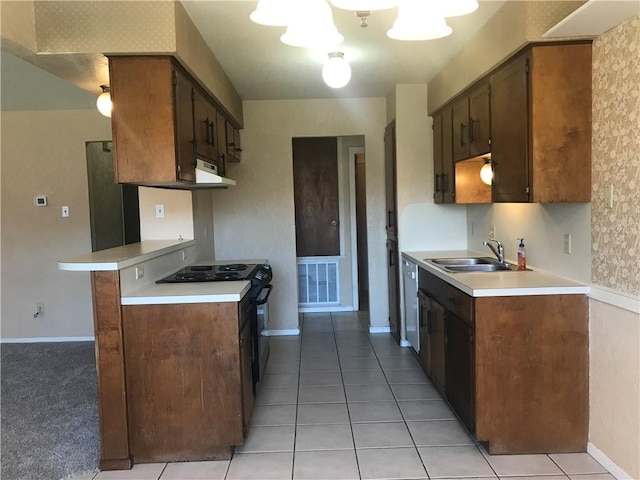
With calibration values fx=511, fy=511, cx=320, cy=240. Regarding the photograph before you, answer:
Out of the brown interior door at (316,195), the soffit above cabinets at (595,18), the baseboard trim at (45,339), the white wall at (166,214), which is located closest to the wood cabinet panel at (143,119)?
the white wall at (166,214)

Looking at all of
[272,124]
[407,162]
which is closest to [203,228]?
[272,124]

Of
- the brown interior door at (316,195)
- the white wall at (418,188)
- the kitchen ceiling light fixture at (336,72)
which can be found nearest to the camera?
the kitchen ceiling light fixture at (336,72)

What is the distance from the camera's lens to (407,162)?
4.52 metres

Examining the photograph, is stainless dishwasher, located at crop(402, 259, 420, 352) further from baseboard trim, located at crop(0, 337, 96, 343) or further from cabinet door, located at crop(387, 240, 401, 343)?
baseboard trim, located at crop(0, 337, 96, 343)

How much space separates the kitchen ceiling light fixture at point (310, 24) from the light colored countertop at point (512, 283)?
1409mm

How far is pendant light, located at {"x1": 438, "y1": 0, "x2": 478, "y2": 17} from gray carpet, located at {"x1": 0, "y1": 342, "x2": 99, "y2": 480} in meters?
2.64

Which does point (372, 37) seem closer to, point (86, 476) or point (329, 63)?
point (329, 63)

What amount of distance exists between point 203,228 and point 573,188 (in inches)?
117

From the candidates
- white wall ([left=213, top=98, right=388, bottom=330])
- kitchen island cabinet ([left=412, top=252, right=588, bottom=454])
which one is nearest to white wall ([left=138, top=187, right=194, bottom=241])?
white wall ([left=213, top=98, right=388, bottom=330])

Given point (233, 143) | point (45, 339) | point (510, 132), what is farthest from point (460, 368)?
point (45, 339)

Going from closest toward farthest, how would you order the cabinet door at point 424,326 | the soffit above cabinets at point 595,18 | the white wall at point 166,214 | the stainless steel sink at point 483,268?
the soffit above cabinets at point 595,18
the stainless steel sink at point 483,268
the cabinet door at point 424,326
the white wall at point 166,214

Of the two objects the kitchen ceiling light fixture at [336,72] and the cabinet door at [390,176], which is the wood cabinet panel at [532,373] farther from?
the cabinet door at [390,176]

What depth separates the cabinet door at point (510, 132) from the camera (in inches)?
102

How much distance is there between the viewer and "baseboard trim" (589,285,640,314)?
2182 mm
